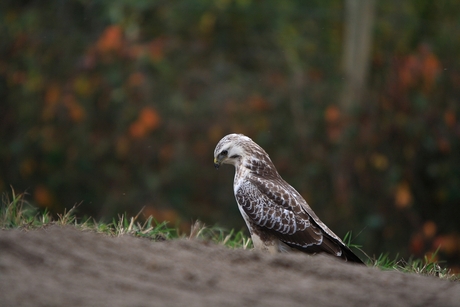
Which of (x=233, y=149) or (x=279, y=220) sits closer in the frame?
(x=279, y=220)

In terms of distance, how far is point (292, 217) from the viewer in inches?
215

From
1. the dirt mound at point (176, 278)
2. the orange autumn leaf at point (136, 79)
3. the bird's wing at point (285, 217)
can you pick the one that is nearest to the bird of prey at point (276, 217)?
the bird's wing at point (285, 217)

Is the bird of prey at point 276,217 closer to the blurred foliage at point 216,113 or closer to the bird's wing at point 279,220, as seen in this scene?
the bird's wing at point 279,220

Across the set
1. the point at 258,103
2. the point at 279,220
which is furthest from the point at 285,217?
the point at 258,103

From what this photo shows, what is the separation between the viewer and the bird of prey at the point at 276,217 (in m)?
5.40

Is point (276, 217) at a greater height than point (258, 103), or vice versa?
point (258, 103)

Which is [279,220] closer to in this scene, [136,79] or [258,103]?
[258,103]

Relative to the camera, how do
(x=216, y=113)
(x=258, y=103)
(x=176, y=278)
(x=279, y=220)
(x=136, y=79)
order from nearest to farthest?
(x=176, y=278)
(x=279, y=220)
(x=216, y=113)
(x=258, y=103)
(x=136, y=79)

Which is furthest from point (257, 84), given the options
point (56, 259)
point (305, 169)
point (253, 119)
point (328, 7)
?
point (56, 259)

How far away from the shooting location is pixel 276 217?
5461 mm

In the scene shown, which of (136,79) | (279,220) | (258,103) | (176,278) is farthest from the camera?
(136,79)

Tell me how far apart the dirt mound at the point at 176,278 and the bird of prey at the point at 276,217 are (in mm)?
912

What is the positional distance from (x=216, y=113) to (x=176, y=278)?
723cm

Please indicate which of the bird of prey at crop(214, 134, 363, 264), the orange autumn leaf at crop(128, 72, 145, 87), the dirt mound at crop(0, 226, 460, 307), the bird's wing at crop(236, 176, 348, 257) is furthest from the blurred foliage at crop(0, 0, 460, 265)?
the dirt mound at crop(0, 226, 460, 307)
